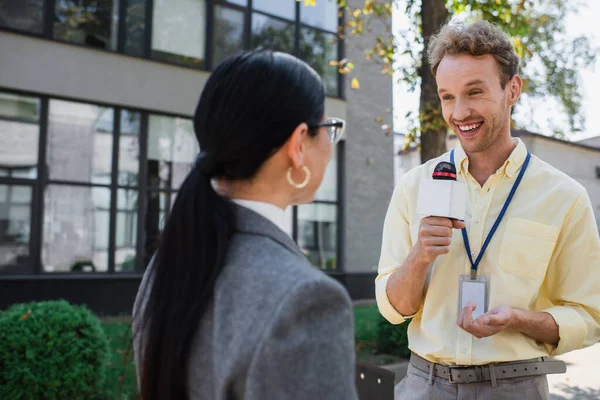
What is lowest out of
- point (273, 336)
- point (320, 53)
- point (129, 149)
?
point (273, 336)

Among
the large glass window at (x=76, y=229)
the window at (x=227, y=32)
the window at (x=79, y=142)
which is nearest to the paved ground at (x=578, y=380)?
the large glass window at (x=76, y=229)

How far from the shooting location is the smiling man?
1.90 m

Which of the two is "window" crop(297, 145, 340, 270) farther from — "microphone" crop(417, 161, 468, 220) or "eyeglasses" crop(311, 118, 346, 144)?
"eyeglasses" crop(311, 118, 346, 144)

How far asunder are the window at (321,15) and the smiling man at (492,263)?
12.1 metres

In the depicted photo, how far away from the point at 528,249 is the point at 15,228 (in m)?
10.00

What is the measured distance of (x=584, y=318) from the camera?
1935mm

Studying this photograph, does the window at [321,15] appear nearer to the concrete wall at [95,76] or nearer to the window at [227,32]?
the window at [227,32]

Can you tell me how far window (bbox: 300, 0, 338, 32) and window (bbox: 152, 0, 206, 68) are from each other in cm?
267

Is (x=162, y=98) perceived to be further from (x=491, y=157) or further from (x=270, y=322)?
(x=270, y=322)

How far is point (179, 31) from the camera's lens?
11.9 m

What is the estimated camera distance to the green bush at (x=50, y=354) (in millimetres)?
4371

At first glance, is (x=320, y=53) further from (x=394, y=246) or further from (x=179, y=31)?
(x=394, y=246)

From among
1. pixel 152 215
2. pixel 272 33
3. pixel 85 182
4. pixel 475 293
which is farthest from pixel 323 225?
pixel 475 293

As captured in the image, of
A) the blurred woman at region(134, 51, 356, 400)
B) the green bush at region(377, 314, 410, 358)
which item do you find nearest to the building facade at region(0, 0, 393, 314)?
the green bush at region(377, 314, 410, 358)
